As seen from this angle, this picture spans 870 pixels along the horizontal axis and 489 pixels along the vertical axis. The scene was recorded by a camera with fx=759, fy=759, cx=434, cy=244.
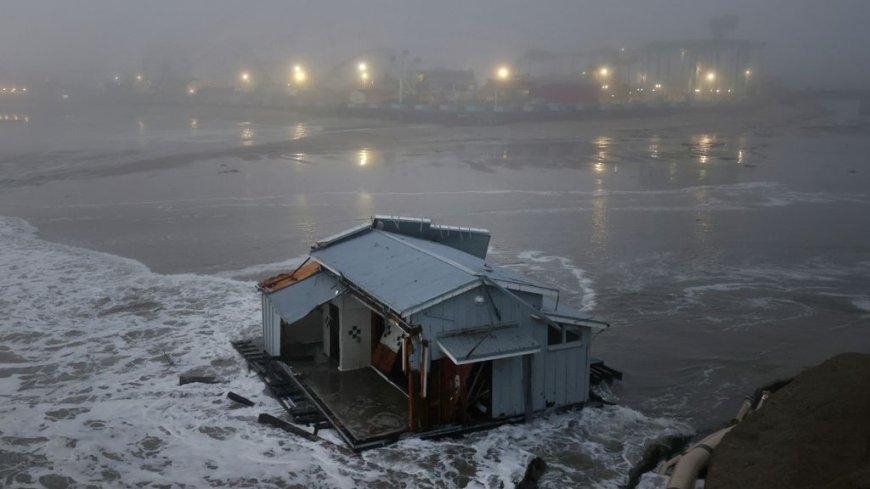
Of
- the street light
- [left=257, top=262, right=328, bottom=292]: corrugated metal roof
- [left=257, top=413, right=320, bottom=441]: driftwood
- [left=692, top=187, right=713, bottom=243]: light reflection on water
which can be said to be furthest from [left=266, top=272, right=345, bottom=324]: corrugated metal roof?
the street light

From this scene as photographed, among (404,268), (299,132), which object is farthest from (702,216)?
(299,132)

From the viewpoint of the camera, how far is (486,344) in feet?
29.5

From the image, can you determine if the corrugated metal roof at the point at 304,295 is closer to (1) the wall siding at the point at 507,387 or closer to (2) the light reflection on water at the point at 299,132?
(1) the wall siding at the point at 507,387

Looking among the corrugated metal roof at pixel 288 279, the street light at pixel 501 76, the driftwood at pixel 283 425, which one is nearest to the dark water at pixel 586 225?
the driftwood at pixel 283 425

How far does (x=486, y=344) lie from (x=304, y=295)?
339 centimetres

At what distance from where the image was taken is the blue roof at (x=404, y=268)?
30.2 ft

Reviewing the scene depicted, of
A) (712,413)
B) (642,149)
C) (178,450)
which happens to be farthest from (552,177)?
(178,450)

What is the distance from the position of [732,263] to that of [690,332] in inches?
231

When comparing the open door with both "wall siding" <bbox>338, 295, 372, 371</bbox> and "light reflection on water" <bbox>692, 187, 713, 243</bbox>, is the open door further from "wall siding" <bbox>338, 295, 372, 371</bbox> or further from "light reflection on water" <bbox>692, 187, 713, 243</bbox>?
"light reflection on water" <bbox>692, 187, 713, 243</bbox>

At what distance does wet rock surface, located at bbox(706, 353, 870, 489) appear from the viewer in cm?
594

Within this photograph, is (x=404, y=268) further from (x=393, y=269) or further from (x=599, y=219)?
(x=599, y=219)

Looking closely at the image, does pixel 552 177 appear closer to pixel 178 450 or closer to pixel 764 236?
pixel 764 236

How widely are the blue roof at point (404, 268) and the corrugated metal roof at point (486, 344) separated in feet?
1.79

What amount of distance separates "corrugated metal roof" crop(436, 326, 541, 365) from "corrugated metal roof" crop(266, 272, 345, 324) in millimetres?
2275
